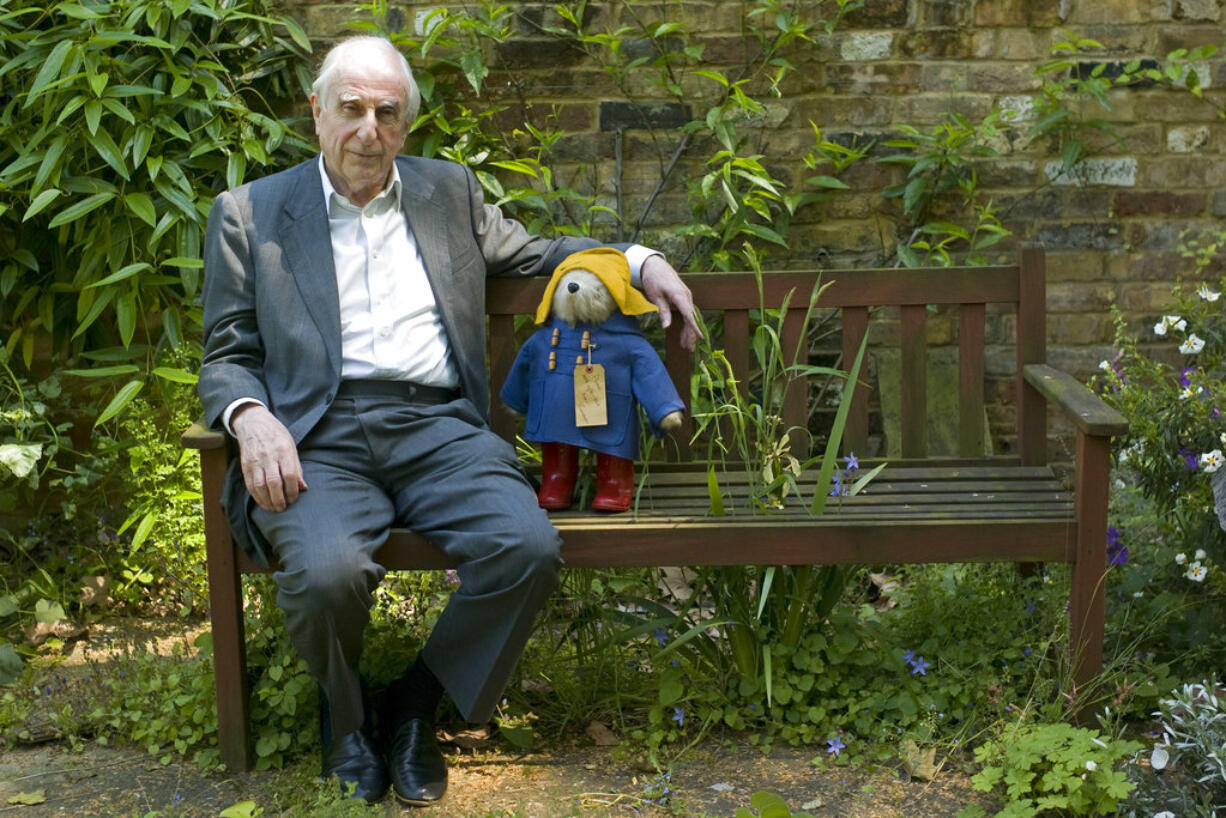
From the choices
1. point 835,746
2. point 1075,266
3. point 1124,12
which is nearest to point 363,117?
point 835,746

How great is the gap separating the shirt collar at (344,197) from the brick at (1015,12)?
225 centimetres

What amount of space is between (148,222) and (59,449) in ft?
3.08

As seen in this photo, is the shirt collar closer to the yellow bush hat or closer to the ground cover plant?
the yellow bush hat

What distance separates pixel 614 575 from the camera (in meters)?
3.62

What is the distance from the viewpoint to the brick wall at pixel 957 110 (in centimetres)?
442

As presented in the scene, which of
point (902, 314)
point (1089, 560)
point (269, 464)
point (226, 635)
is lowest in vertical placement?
point (226, 635)

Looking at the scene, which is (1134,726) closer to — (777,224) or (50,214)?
(777,224)

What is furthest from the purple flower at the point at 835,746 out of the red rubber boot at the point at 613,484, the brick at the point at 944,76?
the brick at the point at 944,76

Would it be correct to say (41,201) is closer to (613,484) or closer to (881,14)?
(613,484)

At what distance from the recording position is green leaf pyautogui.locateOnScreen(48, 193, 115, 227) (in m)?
3.89

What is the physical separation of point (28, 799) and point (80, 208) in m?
1.79

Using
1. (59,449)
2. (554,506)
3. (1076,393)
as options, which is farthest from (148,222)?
(1076,393)

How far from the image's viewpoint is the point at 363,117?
10.2ft

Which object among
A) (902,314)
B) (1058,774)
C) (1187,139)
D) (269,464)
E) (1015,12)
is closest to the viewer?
(1058,774)
